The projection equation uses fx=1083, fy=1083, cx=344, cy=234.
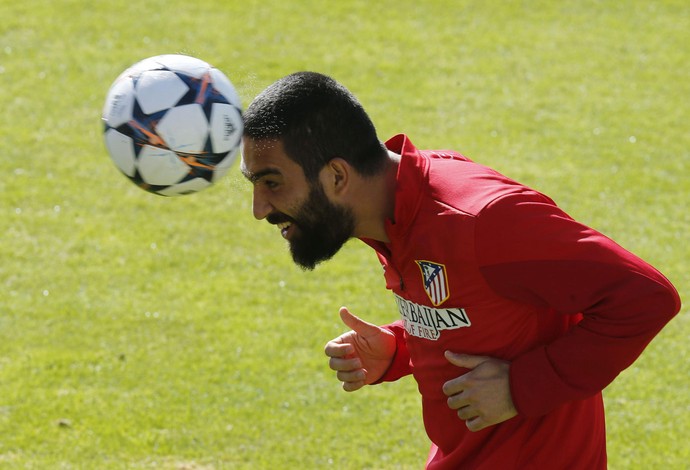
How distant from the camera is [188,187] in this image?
14.7 ft

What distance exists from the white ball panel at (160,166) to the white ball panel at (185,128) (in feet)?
0.17

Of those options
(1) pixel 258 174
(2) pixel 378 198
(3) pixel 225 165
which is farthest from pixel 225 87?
(2) pixel 378 198

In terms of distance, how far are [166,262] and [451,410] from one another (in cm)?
509

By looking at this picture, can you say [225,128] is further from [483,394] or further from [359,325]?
[483,394]

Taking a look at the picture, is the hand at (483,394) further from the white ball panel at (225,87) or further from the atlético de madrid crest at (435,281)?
the white ball panel at (225,87)

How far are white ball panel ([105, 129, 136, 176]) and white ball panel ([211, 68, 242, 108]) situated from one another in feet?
1.38

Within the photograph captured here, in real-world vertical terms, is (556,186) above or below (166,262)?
above

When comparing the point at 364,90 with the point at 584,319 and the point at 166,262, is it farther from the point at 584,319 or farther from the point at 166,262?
the point at 584,319

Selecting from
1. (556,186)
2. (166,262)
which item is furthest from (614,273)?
(556,186)

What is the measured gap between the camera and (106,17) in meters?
13.2

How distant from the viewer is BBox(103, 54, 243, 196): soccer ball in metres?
4.30

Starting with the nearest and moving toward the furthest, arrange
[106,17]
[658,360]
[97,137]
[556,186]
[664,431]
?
[664,431]
[658,360]
[556,186]
[97,137]
[106,17]

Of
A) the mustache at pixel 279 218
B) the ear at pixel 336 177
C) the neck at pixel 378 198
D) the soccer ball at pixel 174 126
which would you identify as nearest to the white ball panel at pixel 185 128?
the soccer ball at pixel 174 126

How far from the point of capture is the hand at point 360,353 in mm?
4758
